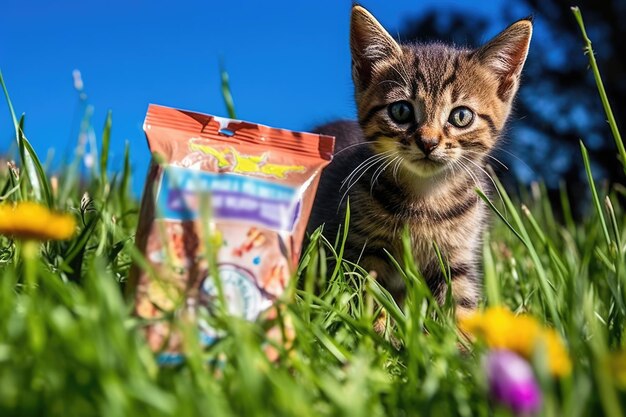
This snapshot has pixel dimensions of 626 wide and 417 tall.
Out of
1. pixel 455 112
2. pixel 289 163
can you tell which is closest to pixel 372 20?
pixel 455 112

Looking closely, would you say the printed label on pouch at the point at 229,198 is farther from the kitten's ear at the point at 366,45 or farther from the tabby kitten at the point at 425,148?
the kitten's ear at the point at 366,45

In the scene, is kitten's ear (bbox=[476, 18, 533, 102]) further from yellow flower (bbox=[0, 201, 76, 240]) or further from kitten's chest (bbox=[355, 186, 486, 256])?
yellow flower (bbox=[0, 201, 76, 240])

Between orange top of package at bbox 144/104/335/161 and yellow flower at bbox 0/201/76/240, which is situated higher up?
orange top of package at bbox 144/104/335/161

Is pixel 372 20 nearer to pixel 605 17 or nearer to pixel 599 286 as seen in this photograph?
pixel 599 286

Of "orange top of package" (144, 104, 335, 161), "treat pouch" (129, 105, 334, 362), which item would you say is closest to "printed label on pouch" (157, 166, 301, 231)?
"treat pouch" (129, 105, 334, 362)

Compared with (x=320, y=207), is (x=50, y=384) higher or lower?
higher
